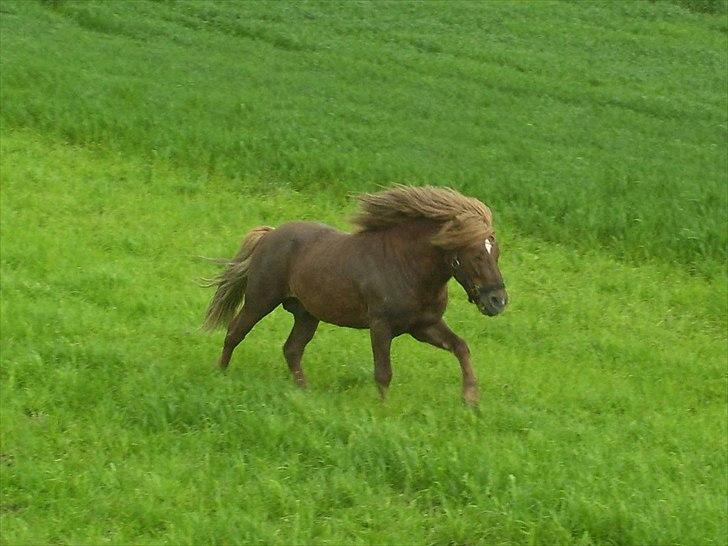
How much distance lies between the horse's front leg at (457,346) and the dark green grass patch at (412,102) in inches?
315

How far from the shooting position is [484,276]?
886 centimetres

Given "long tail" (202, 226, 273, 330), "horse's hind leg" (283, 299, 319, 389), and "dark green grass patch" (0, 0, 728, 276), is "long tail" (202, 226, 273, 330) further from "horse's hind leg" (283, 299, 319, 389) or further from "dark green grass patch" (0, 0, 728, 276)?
"dark green grass patch" (0, 0, 728, 276)


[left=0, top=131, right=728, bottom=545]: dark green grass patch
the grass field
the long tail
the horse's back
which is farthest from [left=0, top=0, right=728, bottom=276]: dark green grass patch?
the horse's back

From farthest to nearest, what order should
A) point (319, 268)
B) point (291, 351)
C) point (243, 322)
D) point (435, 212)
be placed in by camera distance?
point (243, 322) → point (291, 351) → point (319, 268) → point (435, 212)

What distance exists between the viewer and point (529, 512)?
746 centimetres

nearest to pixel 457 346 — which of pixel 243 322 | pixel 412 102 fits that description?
pixel 243 322

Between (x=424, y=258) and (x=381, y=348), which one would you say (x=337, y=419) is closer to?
(x=381, y=348)

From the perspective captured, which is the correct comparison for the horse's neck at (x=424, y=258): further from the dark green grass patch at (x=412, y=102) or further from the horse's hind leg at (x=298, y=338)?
the dark green grass patch at (x=412, y=102)

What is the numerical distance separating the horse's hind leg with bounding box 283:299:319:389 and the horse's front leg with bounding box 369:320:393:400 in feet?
3.19

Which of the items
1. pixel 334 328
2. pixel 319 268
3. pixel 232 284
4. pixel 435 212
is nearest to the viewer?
pixel 435 212

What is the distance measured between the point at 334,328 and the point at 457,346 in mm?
3865

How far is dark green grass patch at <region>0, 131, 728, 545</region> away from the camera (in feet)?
24.4

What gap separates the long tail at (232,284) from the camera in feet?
35.2

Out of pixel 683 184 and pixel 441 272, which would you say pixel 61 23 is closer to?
pixel 683 184
